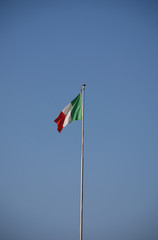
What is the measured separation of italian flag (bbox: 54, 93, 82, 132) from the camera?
21.0 metres

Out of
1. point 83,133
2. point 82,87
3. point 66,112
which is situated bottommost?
point 83,133

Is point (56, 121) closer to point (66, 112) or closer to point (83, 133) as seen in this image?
point (66, 112)

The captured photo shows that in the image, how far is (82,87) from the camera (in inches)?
845

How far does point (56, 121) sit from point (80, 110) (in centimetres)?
197

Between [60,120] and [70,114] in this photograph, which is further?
[60,120]

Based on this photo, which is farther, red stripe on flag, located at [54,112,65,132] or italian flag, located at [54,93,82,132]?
red stripe on flag, located at [54,112,65,132]

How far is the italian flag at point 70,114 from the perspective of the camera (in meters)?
21.0

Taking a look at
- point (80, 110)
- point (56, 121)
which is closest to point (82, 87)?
point (80, 110)

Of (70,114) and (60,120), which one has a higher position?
(70,114)

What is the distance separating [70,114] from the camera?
21125 mm

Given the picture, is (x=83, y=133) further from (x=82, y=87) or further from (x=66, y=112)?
(x=82, y=87)

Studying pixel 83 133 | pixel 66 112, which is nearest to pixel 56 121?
pixel 66 112

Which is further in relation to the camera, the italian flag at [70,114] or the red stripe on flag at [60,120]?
the red stripe on flag at [60,120]

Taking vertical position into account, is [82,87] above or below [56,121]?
above
